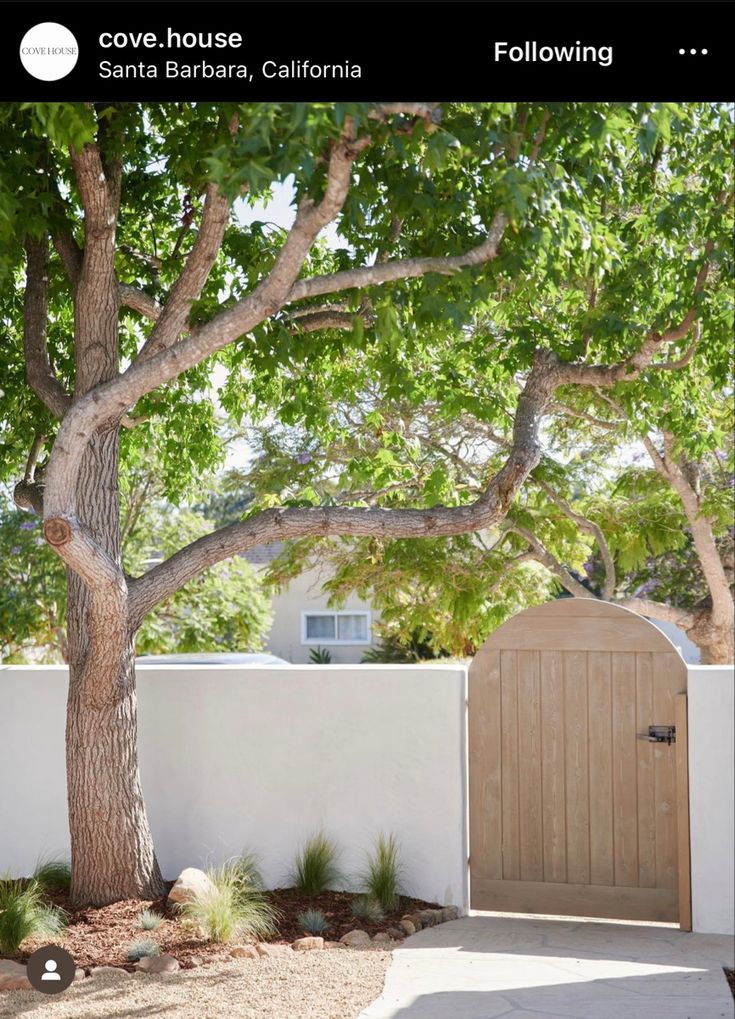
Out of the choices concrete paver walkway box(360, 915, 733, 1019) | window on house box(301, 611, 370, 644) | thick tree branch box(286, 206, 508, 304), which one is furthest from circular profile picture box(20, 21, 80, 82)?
window on house box(301, 611, 370, 644)

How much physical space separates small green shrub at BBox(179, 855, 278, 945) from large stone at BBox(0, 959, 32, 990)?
1.02 metres

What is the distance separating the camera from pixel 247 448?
14812 mm

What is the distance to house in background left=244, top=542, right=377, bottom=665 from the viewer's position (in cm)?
2728

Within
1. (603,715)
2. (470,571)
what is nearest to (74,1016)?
(603,715)

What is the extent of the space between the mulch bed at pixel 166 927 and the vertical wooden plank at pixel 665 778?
1536 millimetres

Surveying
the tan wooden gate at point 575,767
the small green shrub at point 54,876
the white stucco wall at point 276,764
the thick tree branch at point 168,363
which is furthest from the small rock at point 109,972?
the tan wooden gate at point 575,767

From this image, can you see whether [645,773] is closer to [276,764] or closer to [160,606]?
[276,764]

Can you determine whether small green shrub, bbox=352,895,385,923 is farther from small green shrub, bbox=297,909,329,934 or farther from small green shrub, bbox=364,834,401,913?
small green shrub, bbox=297,909,329,934

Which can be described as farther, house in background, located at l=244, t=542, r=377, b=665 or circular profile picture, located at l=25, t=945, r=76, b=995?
house in background, located at l=244, t=542, r=377, b=665

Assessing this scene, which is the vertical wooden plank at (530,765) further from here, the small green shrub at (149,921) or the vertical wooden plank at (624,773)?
the small green shrub at (149,921)

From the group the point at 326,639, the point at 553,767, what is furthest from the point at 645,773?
the point at 326,639

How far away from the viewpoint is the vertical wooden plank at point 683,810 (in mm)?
6969

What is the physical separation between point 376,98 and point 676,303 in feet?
13.3

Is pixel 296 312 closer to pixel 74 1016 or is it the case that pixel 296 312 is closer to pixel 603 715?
pixel 603 715
